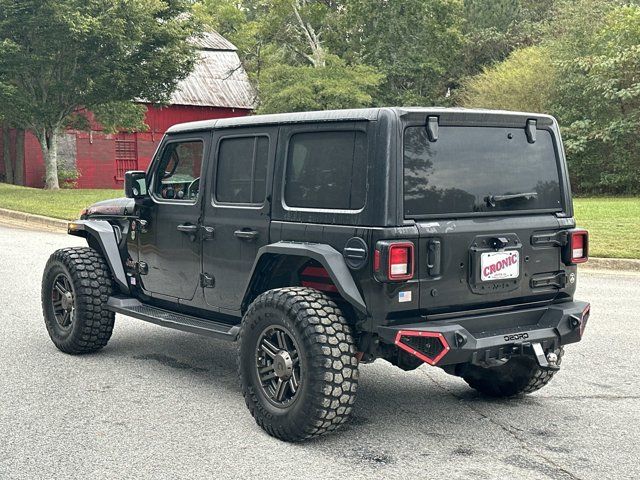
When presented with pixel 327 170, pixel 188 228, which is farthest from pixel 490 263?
pixel 188 228

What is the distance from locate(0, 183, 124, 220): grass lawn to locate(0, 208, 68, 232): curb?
218 millimetres

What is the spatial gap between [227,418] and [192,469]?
89 centimetres

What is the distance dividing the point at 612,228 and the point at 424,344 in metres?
13.2

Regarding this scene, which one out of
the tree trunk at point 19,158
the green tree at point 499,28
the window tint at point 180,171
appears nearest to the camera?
the window tint at point 180,171

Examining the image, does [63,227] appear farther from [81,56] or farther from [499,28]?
[499,28]

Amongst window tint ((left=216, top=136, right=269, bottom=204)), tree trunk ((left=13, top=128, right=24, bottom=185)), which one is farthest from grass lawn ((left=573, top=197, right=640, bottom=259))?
tree trunk ((left=13, top=128, right=24, bottom=185))

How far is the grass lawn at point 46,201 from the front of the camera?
2086cm

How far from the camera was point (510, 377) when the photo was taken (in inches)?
218

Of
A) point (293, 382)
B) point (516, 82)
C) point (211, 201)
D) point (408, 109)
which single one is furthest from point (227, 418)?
point (516, 82)

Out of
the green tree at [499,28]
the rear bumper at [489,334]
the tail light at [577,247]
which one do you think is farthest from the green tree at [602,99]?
the rear bumper at [489,334]

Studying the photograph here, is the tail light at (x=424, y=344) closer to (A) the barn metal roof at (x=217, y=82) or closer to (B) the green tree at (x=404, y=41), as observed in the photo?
(A) the barn metal roof at (x=217, y=82)

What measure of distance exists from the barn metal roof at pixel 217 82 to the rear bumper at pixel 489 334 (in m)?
38.9

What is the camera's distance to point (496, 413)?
5340 millimetres

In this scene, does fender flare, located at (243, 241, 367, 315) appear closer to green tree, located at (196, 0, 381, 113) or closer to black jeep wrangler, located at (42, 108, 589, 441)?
black jeep wrangler, located at (42, 108, 589, 441)
